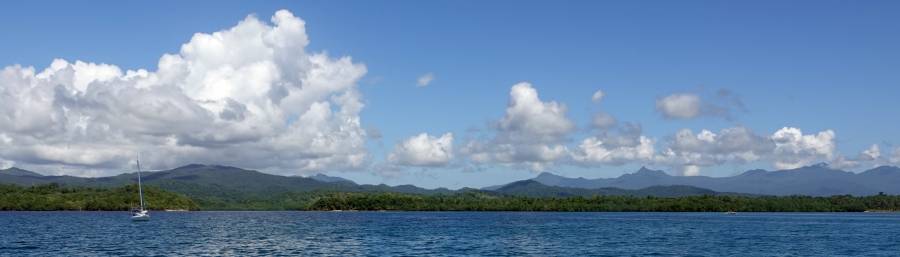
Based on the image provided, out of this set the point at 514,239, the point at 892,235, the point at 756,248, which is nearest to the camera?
the point at 756,248

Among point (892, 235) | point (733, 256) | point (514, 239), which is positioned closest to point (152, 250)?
point (514, 239)

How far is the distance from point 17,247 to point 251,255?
3016 centimetres

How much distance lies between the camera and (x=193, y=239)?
377ft

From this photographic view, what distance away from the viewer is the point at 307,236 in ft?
410

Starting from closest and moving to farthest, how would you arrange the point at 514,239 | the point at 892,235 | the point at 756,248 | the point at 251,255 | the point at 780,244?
the point at 251,255 < the point at 756,248 < the point at 780,244 < the point at 514,239 < the point at 892,235

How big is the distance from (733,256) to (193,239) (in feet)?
226

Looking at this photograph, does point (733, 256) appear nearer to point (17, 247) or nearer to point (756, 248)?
point (756, 248)

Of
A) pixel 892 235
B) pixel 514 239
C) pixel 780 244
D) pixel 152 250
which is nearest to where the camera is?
pixel 152 250

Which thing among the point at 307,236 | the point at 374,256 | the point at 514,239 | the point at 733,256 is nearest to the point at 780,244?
the point at 733,256

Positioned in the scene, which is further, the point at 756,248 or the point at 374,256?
the point at 756,248

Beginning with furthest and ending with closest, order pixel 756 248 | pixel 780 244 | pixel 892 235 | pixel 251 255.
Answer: pixel 892 235 → pixel 780 244 → pixel 756 248 → pixel 251 255

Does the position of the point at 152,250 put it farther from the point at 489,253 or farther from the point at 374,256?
the point at 489,253

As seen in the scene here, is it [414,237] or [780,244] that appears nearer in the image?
[780,244]

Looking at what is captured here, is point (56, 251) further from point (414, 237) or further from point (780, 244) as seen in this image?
point (780, 244)
